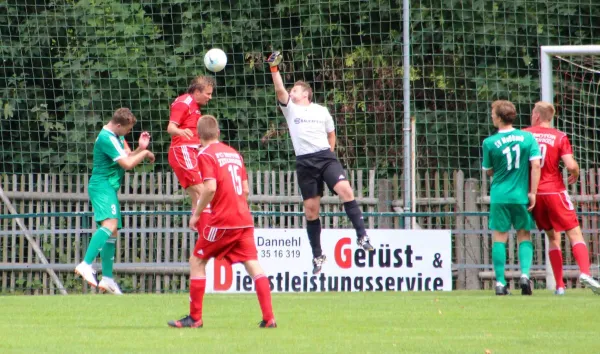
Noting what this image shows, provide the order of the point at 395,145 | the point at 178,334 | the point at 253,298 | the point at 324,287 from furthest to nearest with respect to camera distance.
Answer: the point at 395,145 < the point at 324,287 < the point at 253,298 < the point at 178,334

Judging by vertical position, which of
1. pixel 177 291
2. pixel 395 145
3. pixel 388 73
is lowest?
pixel 177 291

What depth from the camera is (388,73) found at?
17781mm

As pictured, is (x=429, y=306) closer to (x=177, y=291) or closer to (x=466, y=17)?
(x=177, y=291)

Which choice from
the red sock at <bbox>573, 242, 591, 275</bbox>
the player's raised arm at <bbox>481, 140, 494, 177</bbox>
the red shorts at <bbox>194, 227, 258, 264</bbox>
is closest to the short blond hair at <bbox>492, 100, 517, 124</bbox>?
the player's raised arm at <bbox>481, 140, 494, 177</bbox>

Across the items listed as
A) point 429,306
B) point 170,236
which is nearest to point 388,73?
point 170,236

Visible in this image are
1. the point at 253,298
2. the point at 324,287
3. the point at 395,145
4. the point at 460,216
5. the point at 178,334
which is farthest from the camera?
the point at 395,145

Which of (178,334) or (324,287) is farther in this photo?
(324,287)

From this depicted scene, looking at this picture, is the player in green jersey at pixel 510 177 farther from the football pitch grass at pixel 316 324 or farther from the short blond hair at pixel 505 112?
the football pitch grass at pixel 316 324

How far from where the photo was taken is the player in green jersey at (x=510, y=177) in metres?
11.7

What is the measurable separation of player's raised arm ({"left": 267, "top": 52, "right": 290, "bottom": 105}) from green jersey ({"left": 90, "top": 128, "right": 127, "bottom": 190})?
190cm

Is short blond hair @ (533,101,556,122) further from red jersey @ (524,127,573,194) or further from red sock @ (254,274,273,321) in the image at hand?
red sock @ (254,274,273,321)

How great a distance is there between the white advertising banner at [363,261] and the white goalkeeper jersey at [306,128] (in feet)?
8.23

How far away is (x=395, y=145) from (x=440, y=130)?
89cm

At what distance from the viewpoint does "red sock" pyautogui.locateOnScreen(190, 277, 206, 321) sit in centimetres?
855
